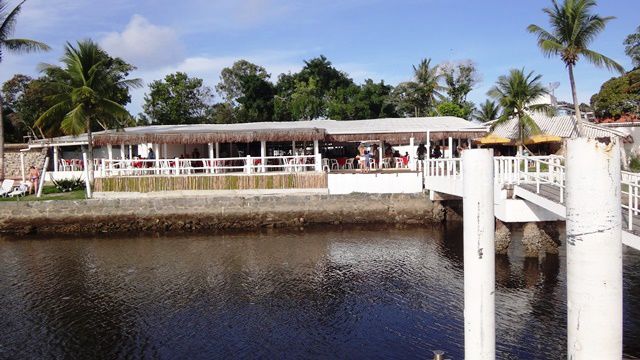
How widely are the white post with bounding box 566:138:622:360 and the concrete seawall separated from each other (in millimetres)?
18393

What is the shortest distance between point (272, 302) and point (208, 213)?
11.4 metres

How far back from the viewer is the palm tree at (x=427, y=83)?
4766 cm

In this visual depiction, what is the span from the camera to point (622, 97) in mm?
40719

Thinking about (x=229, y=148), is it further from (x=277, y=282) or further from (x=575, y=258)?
(x=575, y=258)

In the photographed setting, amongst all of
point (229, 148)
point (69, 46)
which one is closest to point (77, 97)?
point (69, 46)

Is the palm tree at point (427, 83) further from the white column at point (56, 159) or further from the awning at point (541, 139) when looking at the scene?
the white column at point (56, 159)

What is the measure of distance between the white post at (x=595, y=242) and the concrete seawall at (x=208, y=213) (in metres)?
18.4

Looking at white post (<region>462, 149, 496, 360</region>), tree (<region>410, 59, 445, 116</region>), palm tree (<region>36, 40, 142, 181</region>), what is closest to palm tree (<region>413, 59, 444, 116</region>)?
tree (<region>410, 59, 445, 116</region>)

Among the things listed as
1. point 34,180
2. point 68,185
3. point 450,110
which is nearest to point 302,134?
point 68,185

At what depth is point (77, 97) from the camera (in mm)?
25641

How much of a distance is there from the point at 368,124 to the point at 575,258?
25.6 m

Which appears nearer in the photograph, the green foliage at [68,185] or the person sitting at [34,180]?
the person sitting at [34,180]

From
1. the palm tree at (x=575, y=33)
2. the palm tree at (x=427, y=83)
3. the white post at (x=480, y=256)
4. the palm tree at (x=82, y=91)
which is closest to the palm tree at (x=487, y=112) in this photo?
the palm tree at (x=427, y=83)

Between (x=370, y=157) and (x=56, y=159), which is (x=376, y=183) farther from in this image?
(x=56, y=159)
